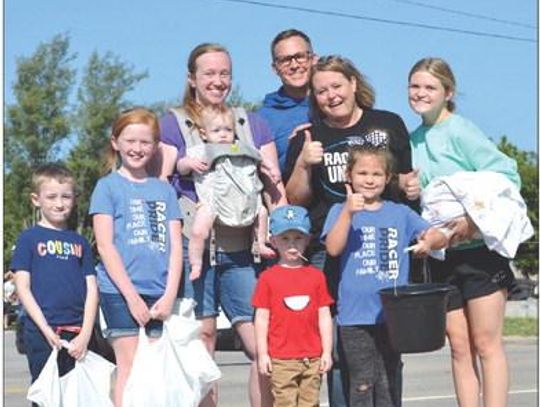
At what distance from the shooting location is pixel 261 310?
6797 mm

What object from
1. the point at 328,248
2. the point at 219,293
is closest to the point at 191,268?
the point at 219,293

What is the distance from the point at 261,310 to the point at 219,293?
362 millimetres

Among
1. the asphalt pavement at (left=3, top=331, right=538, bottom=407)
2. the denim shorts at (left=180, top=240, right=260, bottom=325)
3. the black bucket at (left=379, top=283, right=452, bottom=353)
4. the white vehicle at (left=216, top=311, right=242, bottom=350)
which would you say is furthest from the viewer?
the white vehicle at (left=216, top=311, right=242, bottom=350)

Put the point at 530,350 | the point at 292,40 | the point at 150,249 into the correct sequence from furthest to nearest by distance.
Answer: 1. the point at 530,350
2. the point at 292,40
3. the point at 150,249

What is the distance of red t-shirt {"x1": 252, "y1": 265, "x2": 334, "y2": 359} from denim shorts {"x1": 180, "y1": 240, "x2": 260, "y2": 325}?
20 cm

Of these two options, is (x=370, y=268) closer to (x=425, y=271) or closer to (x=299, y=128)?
(x=425, y=271)

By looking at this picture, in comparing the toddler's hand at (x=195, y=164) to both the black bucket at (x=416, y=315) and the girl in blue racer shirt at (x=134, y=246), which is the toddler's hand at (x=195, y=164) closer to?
the girl in blue racer shirt at (x=134, y=246)

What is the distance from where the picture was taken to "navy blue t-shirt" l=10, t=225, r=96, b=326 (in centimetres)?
687

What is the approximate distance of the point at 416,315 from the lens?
6516 mm

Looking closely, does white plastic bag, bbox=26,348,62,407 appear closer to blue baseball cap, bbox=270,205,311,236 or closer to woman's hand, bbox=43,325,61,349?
woman's hand, bbox=43,325,61,349

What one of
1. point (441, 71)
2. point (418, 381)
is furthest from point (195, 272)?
point (418, 381)

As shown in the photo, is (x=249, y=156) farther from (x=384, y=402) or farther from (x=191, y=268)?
(x=384, y=402)

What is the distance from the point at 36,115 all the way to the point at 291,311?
4907 centimetres

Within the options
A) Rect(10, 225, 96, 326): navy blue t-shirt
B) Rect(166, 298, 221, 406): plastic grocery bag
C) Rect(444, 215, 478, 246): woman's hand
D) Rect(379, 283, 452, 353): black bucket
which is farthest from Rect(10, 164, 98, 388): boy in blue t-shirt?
Rect(444, 215, 478, 246): woman's hand
